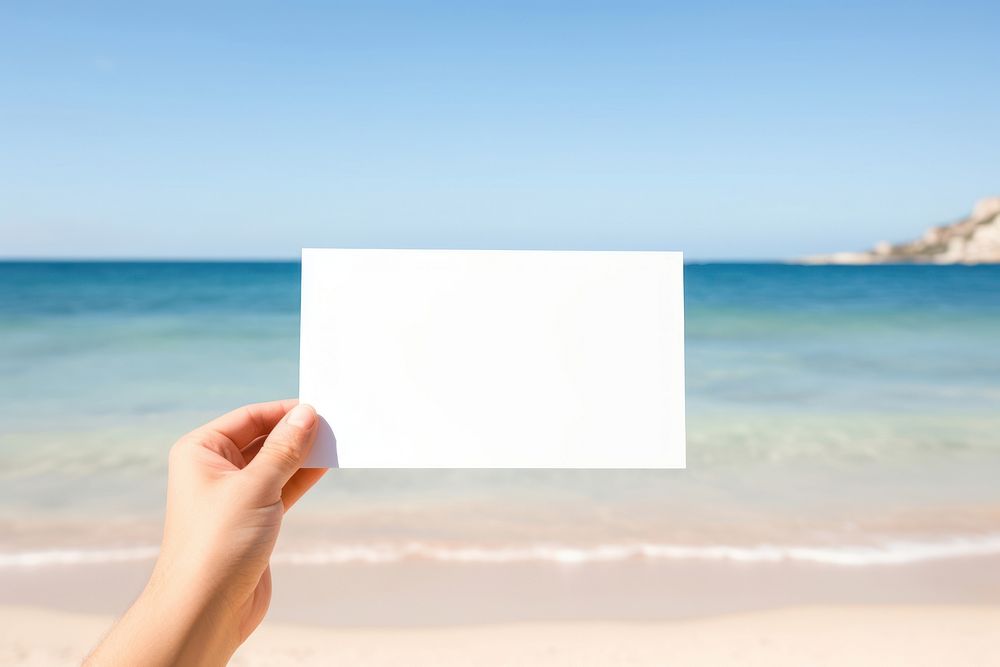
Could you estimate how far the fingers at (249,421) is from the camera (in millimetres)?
1492

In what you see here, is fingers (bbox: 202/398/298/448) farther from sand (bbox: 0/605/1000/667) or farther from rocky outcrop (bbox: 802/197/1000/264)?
rocky outcrop (bbox: 802/197/1000/264)

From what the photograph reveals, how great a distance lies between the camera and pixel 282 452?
49.3 inches

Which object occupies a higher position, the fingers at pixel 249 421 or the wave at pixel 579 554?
the fingers at pixel 249 421

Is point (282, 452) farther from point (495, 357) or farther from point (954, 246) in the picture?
point (954, 246)

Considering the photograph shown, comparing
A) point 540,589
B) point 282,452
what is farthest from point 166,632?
point 540,589

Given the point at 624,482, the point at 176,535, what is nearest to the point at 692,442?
the point at 624,482

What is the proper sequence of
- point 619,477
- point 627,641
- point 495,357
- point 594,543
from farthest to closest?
point 619,477
point 594,543
point 627,641
point 495,357

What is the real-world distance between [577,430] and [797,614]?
6.17 ft

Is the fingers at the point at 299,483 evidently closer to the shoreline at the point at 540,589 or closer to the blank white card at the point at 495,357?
the blank white card at the point at 495,357

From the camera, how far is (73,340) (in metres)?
12.0

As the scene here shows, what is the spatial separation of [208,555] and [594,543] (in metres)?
2.41

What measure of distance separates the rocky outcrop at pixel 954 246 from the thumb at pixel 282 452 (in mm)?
62535

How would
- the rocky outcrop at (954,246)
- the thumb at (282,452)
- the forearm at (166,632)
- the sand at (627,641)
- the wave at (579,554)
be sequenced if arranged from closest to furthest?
the forearm at (166,632)
the thumb at (282,452)
the sand at (627,641)
the wave at (579,554)
the rocky outcrop at (954,246)

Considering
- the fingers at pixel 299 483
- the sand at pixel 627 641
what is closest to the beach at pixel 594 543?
the sand at pixel 627 641
